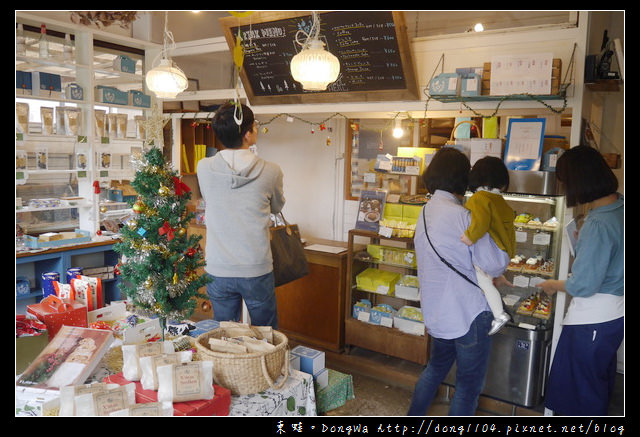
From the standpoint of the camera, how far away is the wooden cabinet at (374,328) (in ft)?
12.7

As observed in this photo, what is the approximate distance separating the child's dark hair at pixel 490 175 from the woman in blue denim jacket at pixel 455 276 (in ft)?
1.72

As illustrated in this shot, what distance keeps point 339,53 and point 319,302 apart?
6.77ft

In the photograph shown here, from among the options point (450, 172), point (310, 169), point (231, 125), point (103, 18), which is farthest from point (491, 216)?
point (103, 18)

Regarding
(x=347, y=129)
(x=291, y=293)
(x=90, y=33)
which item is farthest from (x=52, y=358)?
(x=347, y=129)

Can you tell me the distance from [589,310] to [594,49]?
206 centimetres

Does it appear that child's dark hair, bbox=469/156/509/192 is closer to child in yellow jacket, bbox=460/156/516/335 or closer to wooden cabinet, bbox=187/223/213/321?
child in yellow jacket, bbox=460/156/516/335

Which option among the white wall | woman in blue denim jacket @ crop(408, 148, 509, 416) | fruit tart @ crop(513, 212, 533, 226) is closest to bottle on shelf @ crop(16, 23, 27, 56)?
the white wall

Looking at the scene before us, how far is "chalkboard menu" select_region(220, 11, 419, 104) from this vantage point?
3506 millimetres

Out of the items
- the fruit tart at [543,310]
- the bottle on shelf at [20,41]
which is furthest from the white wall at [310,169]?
the fruit tart at [543,310]

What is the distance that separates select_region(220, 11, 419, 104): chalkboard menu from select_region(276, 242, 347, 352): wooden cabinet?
1.36m

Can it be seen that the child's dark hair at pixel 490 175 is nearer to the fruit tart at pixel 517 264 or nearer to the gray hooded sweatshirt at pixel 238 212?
the fruit tart at pixel 517 264

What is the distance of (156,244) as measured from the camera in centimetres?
217

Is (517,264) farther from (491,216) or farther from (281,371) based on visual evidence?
(281,371)
